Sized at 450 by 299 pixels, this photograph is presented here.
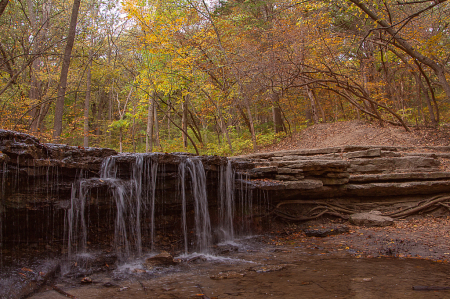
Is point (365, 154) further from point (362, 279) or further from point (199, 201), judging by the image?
point (362, 279)

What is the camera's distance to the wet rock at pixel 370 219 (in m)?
7.96

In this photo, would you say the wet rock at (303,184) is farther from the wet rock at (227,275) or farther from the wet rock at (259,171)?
the wet rock at (227,275)

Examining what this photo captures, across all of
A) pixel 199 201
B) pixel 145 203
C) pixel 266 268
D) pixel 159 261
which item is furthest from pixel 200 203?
pixel 266 268

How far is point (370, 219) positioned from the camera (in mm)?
8125

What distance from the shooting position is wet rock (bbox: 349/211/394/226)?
7965mm

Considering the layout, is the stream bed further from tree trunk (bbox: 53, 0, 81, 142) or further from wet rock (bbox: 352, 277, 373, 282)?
tree trunk (bbox: 53, 0, 81, 142)

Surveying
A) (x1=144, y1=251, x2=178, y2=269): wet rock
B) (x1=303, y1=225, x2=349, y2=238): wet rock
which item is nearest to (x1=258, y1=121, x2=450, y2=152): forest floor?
(x1=303, y1=225, x2=349, y2=238): wet rock

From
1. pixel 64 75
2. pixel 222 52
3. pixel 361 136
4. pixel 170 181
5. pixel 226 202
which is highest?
pixel 222 52

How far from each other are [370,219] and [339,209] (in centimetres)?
116

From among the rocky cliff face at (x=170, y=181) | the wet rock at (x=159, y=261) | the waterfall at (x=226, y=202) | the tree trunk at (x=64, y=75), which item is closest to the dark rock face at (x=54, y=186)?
the rocky cliff face at (x=170, y=181)

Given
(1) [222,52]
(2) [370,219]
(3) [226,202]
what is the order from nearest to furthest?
(2) [370,219] → (3) [226,202] → (1) [222,52]

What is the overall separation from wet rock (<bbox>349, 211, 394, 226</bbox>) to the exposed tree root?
0.47 metres

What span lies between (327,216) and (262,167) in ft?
9.10

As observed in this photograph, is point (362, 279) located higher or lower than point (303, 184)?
lower
